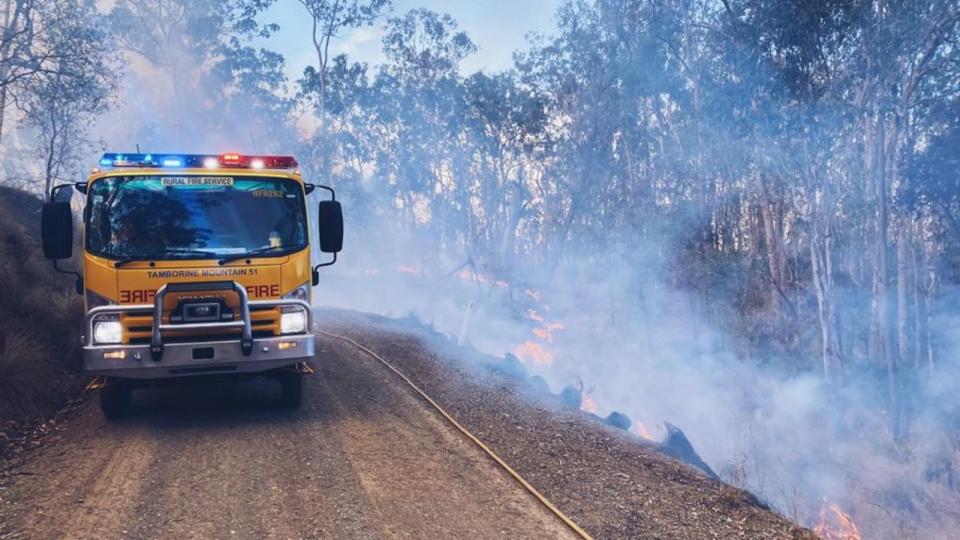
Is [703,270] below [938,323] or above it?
above

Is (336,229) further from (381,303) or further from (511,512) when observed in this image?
(381,303)

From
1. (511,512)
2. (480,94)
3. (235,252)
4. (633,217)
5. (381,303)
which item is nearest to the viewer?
(511,512)

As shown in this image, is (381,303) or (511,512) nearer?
(511,512)

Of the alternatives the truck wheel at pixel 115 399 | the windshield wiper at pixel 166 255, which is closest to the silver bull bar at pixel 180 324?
the windshield wiper at pixel 166 255

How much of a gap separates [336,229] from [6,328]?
5176 mm

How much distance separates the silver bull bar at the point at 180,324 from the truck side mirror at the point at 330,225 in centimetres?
100

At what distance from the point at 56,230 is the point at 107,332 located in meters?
1.23

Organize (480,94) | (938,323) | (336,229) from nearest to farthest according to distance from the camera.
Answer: (336,229), (938,323), (480,94)

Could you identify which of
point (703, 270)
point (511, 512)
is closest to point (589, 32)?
point (703, 270)

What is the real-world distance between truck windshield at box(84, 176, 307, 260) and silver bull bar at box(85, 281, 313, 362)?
385 millimetres

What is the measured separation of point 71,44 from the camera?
55.4 ft

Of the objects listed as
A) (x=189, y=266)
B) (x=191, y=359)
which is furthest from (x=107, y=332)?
(x=189, y=266)

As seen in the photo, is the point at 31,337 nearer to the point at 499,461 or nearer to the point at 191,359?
the point at 191,359

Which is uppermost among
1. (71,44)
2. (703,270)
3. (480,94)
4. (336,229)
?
(480,94)
